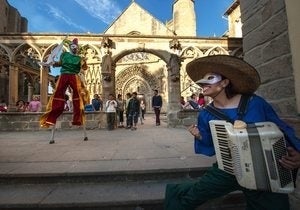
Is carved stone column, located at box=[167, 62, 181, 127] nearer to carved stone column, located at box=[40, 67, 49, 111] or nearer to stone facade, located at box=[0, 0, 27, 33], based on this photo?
carved stone column, located at box=[40, 67, 49, 111]

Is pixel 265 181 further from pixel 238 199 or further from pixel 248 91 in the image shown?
pixel 238 199

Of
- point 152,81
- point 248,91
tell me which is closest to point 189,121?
point 248,91

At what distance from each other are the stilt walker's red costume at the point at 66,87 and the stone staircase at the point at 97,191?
2.67m

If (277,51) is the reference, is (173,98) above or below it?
above

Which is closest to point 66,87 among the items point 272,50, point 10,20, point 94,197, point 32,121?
point 94,197

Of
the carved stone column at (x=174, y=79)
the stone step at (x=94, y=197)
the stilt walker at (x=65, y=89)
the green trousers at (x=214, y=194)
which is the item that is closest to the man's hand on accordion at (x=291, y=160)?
the green trousers at (x=214, y=194)

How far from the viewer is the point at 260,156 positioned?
1.73 m

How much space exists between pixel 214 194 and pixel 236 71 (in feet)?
2.94

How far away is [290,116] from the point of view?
281 centimetres

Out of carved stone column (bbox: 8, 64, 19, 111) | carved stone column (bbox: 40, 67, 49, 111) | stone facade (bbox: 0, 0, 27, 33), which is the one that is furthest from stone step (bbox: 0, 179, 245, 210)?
stone facade (bbox: 0, 0, 27, 33)

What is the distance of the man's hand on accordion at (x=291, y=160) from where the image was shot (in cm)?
174

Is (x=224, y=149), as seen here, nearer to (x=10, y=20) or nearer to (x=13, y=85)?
(x=13, y=85)

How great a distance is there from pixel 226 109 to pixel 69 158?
3.04m

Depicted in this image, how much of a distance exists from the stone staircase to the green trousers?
34.5 inches
